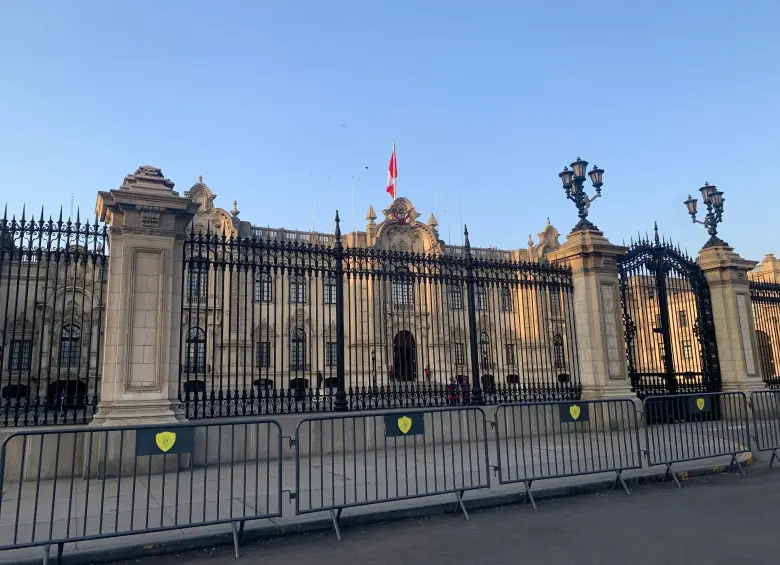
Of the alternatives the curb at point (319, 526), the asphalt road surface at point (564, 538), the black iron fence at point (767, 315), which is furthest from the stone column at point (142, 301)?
the black iron fence at point (767, 315)

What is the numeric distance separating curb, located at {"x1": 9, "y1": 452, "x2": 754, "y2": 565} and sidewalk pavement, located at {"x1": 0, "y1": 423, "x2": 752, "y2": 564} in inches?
0.5

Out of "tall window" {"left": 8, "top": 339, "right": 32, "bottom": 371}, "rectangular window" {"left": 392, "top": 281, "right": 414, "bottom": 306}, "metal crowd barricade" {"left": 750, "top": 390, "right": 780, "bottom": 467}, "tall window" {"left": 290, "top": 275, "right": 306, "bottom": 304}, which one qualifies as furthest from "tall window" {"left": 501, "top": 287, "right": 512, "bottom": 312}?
"tall window" {"left": 8, "top": 339, "right": 32, "bottom": 371}

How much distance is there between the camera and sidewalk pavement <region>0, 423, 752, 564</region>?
221 inches

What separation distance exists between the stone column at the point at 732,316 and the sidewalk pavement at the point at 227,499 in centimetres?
722

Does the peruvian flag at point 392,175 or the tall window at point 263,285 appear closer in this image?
the tall window at point 263,285

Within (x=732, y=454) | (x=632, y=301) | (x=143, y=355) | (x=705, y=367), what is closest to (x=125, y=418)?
(x=143, y=355)

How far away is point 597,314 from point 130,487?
35.5 ft

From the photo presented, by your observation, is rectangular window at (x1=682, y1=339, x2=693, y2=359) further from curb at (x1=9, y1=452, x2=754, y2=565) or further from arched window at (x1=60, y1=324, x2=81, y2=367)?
arched window at (x1=60, y1=324, x2=81, y2=367)

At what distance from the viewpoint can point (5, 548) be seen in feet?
16.0

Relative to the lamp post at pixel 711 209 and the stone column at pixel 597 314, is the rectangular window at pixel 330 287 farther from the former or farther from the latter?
the lamp post at pixel 711 209

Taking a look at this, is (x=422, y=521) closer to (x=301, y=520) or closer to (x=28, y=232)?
(x=301, y=520)

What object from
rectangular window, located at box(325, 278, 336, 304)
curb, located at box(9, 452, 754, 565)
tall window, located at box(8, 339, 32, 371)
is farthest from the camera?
rectangular window, located at box(325, 278, 336, 304)

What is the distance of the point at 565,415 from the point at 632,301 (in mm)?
8671

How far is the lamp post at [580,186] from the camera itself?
13930 millimetres
